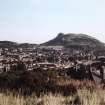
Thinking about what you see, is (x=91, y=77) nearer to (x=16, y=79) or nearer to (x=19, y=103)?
(x=16, y=79)

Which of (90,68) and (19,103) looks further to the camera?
(90,68)

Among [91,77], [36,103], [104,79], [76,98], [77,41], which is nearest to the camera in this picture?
[36,103]

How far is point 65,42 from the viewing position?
118375 mm

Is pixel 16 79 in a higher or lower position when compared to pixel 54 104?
lower

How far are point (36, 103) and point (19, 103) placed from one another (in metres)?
0.58

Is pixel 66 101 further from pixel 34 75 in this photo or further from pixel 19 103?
pixel 34 75

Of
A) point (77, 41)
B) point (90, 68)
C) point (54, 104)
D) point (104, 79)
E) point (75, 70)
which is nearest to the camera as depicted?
point (54, 104)

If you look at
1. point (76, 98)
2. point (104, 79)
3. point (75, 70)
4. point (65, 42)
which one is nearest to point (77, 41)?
point (65, 42)

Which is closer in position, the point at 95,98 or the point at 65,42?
the point at 95,98

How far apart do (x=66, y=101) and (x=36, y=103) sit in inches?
39.2

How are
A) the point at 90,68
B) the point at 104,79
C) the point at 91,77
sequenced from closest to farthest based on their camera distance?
the point at 104,79 → the point at 91,77 → the point at 90,68

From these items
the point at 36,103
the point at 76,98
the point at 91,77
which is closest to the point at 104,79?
the point at 91,77

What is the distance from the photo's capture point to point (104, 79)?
2120 centimetres

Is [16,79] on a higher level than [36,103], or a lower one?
lower
